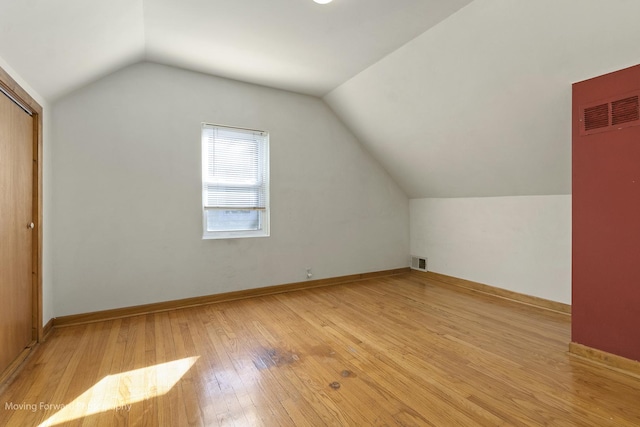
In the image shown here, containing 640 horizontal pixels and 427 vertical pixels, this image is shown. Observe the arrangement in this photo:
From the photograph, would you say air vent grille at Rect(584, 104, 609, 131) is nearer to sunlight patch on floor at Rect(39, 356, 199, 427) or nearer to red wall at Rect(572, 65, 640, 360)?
red wall at Rect(572, 65, 640, 360)

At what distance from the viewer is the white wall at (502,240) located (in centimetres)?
323

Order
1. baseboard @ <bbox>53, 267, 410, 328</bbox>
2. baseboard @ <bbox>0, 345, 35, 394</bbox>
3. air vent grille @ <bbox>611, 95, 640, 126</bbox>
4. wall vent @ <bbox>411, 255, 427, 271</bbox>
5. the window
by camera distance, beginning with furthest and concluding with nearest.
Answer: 1. wall vent @ <bbox>411, 255, 427, 271</bbox>
2. the window
3. baseboard @ <bbox>53, 267, 410, 328</bbox>
4. air vent grille @ <bbox>611, 95, 640, 126</bbox>
5. baseboard @ <bbox>0, 345, 35, 394</bbox>

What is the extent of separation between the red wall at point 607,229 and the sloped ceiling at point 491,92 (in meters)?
0.28

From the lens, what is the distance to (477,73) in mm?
2732

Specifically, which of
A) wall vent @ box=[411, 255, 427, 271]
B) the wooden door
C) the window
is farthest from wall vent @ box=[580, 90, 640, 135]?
the wooden door

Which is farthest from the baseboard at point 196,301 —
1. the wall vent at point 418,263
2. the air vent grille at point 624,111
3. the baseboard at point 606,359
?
the air vent grille at point 624,111

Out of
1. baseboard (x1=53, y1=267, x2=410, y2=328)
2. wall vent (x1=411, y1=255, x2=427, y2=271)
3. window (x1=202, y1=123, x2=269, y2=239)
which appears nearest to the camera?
baseboard (x1=53, y1=267, x2=410, y2=328)

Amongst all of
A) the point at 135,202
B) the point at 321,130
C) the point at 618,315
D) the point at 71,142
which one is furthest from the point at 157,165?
the point at 618,315

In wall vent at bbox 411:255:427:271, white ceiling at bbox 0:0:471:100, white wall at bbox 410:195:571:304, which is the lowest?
wall vent at bbox 411:255:427:271

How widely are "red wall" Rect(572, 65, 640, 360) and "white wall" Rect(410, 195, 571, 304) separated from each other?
41.7 inches

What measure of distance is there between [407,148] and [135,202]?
131 inches

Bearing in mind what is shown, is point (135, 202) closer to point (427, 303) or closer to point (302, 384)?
point (302, 384)

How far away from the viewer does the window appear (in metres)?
3.63

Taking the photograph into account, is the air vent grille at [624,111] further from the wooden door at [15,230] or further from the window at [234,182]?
the wooden door at [15,230]
